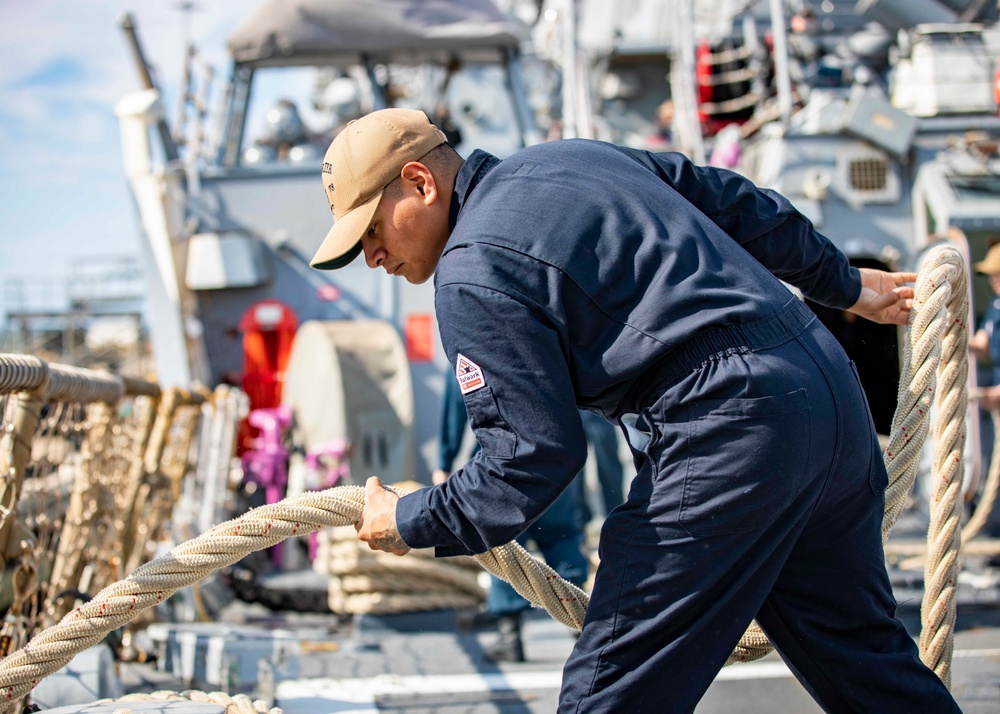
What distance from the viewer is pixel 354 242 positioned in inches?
73.7

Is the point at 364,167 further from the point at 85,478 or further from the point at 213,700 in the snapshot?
the point at 85,478

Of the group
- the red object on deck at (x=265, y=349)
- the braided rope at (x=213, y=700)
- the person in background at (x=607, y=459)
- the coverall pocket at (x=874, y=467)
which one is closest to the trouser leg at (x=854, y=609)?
the coverall pocket at (x=874, y=467)

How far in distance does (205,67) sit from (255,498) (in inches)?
149

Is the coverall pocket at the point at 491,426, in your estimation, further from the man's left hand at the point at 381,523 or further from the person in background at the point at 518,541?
the person in background at the point at 518,541

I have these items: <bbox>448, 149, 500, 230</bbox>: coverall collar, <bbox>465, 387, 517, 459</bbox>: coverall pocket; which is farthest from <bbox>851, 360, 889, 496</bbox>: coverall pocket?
<bbox>448, 149, 500, 230</bbox>: coverall collar

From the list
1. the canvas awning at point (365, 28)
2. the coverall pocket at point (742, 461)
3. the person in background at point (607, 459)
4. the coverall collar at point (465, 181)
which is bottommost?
the person in background at point (607, 459)

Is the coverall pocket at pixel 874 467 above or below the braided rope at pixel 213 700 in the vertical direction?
above

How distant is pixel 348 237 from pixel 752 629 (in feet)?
4.55

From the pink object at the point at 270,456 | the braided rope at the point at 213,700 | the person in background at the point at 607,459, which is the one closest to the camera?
the braided rope at the point at 213,700

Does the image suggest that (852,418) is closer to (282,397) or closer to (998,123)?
(282,397)

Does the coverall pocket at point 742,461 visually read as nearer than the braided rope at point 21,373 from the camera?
Yes

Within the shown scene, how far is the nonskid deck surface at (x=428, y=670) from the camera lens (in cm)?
326

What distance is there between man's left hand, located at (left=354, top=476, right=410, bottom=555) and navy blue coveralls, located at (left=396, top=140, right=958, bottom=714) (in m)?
0.05

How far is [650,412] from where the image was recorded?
71.1 inches
